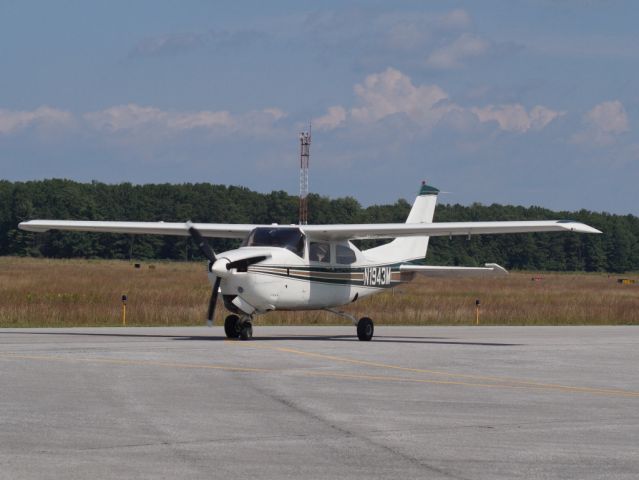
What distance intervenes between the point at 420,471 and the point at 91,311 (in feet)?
88.0

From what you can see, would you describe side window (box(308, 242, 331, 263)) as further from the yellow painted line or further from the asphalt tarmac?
the yellow painted line

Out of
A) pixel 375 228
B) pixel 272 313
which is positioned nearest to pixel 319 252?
pixel 375 228

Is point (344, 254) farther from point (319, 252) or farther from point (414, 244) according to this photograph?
point (414, 244)

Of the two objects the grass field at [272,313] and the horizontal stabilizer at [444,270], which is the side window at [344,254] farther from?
the grass field at [272,313]

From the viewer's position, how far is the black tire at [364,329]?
2675 cm

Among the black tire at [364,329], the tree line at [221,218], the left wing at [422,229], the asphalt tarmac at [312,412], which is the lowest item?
the asphalt tarmac at [312,412]

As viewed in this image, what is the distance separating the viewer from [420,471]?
29.9ft

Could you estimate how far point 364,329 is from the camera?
26.8 meters

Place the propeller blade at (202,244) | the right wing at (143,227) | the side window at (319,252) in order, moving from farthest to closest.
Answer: the right wing at (143,227)
the side window at (319,252)
the propeller blade at (202,244)

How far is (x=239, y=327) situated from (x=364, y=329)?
10.5 feet

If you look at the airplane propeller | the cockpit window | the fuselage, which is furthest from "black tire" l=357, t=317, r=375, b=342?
the airplane propeller

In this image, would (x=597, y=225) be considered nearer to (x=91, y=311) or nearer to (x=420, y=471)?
(x=91, y=311)

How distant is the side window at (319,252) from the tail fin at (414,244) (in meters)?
2.19

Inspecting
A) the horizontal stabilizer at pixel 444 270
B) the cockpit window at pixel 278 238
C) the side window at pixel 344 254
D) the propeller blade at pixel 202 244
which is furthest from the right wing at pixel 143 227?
the horizontal stabilizer at pixel 444 270
